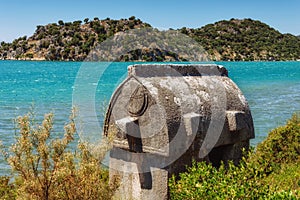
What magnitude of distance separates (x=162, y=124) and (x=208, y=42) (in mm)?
87581

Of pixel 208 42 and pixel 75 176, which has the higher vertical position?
pixel 208 42

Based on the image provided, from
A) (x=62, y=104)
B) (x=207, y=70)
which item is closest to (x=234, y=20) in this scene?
(x=62, y=104)

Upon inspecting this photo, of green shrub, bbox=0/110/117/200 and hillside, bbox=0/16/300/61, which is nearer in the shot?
green shrub, bbox=0/110/117/200

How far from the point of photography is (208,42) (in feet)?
302

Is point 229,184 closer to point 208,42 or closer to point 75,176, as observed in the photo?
point 75,176

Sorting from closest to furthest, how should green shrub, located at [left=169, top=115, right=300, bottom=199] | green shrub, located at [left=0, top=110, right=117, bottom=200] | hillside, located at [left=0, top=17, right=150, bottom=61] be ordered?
green shrub, located at [left=169, top=115, right=300, bottom=199] < green shrub, located at [left=0, top=110, right=117, bottom=200] < hillside, located at [left=0, top=17, right=150, bottom=61]

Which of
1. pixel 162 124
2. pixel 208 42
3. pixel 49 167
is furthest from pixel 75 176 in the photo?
pixel 208 42

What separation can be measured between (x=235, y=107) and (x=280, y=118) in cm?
1481

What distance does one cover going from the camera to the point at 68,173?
5621 mm

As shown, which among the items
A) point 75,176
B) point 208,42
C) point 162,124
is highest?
point 208,42

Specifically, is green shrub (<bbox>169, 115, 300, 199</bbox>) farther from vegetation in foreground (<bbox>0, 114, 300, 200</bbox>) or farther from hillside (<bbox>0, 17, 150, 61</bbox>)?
hillside (<bbox>0, 17, 150, 61</bbox>)

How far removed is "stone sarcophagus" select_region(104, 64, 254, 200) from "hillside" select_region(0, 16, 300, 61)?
68.1 metres

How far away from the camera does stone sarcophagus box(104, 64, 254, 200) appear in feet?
20.8

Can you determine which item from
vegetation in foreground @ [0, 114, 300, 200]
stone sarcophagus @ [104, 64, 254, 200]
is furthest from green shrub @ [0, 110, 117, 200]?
stone sarcophagus @ [104, 64, 254, 200]
